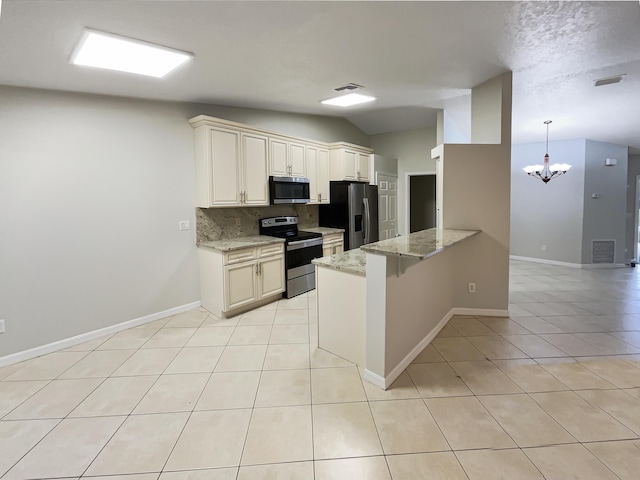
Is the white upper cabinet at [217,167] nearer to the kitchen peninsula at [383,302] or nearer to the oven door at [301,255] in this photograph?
the oven door at [301,255]

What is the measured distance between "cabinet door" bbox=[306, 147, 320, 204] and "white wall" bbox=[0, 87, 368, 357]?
1.46 m

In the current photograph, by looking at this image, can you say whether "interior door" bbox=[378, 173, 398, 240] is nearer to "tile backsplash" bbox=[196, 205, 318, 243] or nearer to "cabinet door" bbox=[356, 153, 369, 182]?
"cabinet door" bbox=[356, 153, 369, 182]

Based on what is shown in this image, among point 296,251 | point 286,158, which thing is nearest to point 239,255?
point 296,251

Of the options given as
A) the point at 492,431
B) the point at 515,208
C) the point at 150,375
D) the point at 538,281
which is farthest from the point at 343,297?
the point at 515,208

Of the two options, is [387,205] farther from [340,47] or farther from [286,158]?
[340,47]

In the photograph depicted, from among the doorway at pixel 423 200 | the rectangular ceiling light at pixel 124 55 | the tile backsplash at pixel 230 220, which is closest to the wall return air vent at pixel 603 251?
the doorway at pixel 423 200

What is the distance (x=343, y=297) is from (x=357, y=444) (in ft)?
3.80

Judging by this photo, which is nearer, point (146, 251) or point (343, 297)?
point (343, 297)

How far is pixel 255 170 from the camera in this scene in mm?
4328

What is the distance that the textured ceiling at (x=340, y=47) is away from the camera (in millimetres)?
2074

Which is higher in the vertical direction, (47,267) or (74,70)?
(74,70)

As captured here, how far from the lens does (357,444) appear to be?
1.87m

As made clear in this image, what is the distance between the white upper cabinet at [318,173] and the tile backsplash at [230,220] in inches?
20.1

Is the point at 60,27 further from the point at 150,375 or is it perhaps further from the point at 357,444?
the point at 357,444
